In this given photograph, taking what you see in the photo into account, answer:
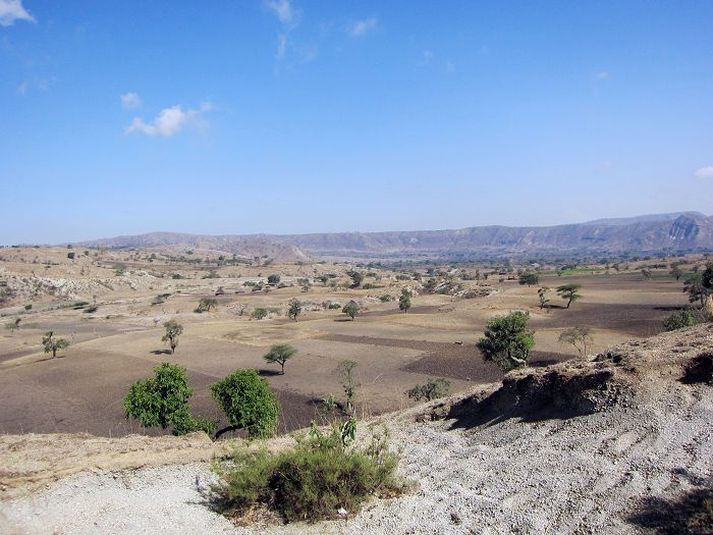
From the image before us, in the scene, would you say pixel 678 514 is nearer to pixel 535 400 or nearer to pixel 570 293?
pixel 535 400

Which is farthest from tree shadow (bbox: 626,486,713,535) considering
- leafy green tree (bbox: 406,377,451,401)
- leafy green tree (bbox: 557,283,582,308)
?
leafy green tree (bbox: 557,283,582,308)

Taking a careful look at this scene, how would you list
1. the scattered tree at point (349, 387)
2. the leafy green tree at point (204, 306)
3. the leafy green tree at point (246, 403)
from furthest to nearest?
1. the leafy green tree at point (204, 306)
2. the scattered tree at point (349, 387)
3. the leafy green tree at point (246, 403)

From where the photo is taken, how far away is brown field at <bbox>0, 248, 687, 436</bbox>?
Answer: 134 ft

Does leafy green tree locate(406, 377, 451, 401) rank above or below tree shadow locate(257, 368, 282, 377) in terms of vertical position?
above

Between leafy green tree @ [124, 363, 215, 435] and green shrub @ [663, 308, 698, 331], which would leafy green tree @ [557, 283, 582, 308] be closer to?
green shrub @ [663, 308, 698, 331]

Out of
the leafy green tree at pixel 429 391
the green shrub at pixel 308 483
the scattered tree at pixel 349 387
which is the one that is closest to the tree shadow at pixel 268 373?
the scattered tree at pixel 349 387

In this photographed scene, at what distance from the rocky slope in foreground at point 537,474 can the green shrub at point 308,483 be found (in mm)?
298

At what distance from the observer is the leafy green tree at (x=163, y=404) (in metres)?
26.6

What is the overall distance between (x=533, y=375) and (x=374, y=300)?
98.6 m

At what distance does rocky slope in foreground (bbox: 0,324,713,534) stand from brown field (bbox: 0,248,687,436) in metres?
10.5

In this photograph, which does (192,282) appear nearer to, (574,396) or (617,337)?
(617,337)

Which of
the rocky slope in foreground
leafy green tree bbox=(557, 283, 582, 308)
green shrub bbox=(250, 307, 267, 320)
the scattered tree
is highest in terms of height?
the rocky slope in foreground

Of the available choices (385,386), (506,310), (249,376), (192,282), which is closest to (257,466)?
(249,376)

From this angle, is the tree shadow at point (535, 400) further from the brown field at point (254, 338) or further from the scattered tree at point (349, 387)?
the scattered tree at point (349, 387)
